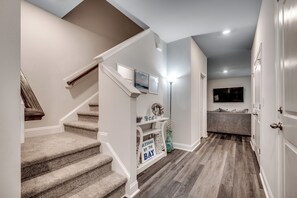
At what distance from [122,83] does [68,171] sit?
107 centimetres

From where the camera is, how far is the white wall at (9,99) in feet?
2.68

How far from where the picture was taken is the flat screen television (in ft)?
25.1

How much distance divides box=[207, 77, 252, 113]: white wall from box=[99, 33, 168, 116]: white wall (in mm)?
5904

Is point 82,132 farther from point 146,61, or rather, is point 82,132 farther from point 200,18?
point 200,18

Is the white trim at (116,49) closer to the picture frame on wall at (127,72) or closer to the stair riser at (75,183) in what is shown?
the picture frame on wall at (127,72)

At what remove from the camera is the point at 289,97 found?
963 mm

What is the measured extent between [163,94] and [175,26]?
4.78 feet

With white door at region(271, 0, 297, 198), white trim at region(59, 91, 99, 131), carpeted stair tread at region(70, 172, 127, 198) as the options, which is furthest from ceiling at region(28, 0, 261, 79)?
carpeted stair tread at region(70, 172, 127, 198)

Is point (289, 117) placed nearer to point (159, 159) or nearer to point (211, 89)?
point (159, 159)

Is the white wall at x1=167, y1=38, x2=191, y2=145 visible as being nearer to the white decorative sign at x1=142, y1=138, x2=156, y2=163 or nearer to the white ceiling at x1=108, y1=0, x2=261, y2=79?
the white ceiling at x1=108, y1=0, x2=261, y2=79

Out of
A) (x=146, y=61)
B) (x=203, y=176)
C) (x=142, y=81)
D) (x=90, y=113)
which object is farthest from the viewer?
(x=146, y=61)

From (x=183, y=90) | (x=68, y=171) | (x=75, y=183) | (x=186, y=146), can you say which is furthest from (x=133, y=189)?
(x=183, y=90)

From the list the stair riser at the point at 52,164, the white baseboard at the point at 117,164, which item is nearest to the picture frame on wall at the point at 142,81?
the white baseboard at the point at 117,164

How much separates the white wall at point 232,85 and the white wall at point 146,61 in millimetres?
5904
